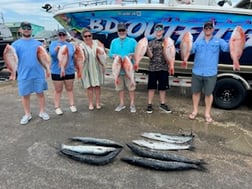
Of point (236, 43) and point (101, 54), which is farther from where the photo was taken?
point (101, 54)

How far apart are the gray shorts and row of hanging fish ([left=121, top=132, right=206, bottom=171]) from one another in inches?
41.8

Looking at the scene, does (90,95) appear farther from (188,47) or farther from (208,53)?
(208,53)

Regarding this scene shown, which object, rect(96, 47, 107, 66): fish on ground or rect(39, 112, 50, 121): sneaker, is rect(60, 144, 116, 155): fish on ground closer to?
rect(39, 112, 50, 121): sneaker

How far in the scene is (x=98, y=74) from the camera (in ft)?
16.8

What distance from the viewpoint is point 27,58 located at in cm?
440

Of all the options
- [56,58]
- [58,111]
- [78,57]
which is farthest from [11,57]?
[58,111]

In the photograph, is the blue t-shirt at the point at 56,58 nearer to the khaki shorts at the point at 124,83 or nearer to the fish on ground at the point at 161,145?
the khaki shorts at the point at 124,83

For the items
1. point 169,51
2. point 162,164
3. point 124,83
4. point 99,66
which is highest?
point 169,51

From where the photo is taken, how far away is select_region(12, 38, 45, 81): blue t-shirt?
4.36 metres

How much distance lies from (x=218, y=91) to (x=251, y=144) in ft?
5.85

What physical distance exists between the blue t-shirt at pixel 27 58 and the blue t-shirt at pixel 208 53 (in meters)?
2.55

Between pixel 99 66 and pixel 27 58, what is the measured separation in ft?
4.25

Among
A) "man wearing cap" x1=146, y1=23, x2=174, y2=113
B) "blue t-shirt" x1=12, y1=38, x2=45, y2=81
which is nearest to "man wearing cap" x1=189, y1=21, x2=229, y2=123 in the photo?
"man wearing cap" x1=146, y1=23, x2=174, y2=113

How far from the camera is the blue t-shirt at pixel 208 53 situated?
4430mm
